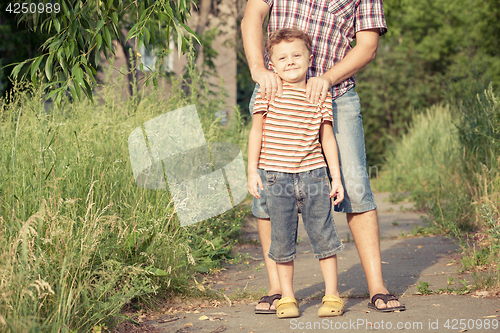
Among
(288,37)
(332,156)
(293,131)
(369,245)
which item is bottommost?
(369,245)

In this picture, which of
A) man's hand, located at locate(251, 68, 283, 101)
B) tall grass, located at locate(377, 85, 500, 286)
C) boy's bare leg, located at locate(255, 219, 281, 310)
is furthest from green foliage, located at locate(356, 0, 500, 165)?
man's hand, located at locate(251, 68, 283, 101)

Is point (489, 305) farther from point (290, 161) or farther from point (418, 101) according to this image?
point (418, 101)

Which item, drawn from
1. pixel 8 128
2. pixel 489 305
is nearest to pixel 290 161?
pixel 489 305

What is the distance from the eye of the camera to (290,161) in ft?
8.49

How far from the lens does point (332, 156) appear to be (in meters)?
2.65

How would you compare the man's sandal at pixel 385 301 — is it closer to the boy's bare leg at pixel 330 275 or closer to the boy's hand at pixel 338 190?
the boy's bare leg at pixel 330 275

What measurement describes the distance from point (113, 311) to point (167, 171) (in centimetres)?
165

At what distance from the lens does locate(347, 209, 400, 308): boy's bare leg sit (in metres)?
2.75

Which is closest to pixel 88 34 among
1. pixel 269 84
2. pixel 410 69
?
pixel 269 84

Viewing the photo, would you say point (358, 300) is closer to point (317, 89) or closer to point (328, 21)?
point (317, 89)

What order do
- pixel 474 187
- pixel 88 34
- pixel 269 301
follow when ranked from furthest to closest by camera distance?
pixel 474 187 < pixel 88 34 < pixel 269 301

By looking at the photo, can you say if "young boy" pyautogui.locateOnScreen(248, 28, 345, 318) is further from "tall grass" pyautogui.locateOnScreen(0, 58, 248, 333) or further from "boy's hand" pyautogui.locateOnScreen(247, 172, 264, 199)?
"tall grass" pyautogui.locateOnScreen(0, 58, 248, 333)

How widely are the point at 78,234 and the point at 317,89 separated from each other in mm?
1472

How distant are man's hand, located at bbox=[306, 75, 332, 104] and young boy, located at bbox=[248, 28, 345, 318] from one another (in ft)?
0.13
